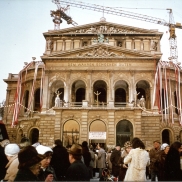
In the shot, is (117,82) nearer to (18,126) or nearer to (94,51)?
(94,51)

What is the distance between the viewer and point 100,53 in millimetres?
31266

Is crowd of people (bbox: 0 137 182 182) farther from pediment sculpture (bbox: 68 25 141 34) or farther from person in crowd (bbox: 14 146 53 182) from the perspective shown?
pediment sculpture (bbox: 68 25 141 34)

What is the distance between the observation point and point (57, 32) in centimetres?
3825

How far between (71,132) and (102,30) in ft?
60.3

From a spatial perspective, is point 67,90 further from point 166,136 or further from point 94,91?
point 166,136

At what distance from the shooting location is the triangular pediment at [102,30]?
37250mm

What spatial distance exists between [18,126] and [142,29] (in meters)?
22.8

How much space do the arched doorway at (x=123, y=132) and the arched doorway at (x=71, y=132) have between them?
4.19m

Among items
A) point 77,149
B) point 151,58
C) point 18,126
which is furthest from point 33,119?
point 77,149

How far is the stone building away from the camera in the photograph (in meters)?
25.7

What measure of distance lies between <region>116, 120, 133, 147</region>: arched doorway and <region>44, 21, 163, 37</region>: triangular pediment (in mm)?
16842

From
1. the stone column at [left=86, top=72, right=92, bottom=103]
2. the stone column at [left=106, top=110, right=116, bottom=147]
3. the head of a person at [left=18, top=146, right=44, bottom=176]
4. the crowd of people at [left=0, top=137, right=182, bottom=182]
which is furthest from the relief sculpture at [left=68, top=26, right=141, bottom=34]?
the head of a person at [left=18, top=146, right=44, bottom=176]

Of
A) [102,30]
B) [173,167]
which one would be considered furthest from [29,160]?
[102,30]

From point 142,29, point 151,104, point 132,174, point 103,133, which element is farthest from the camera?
point 142,29
